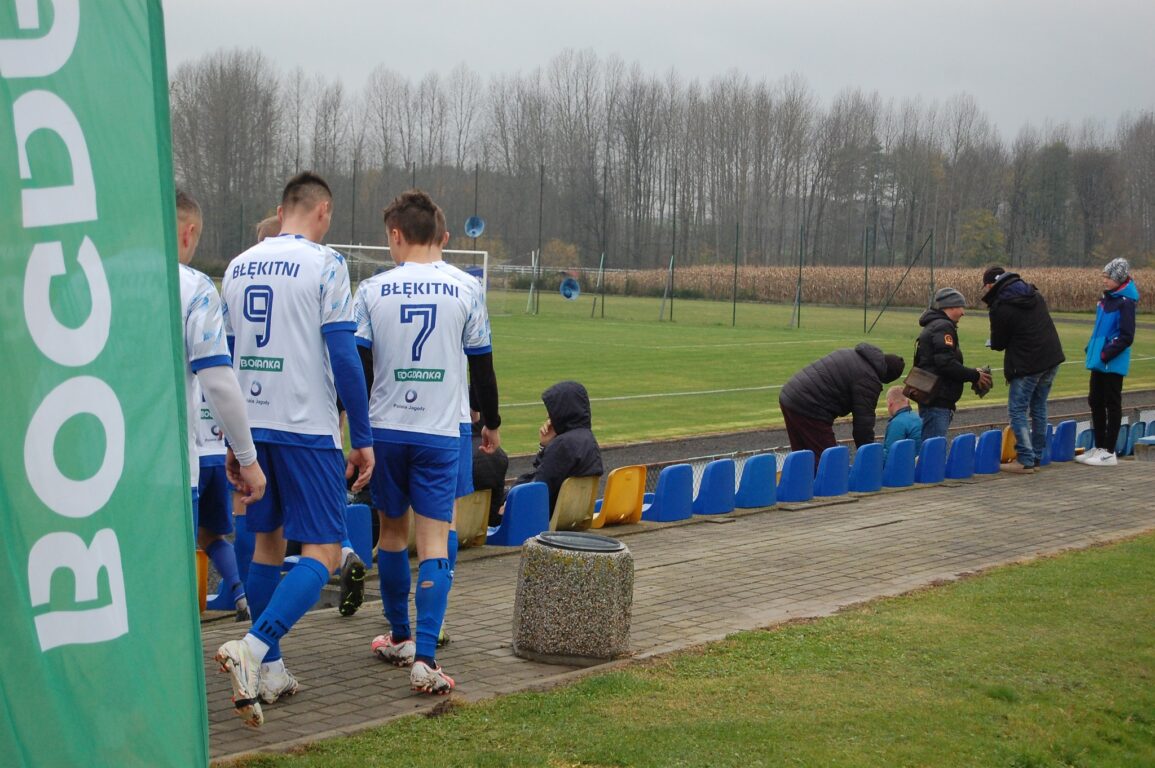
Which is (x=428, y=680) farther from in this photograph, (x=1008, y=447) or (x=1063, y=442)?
(x=1063, y=442)

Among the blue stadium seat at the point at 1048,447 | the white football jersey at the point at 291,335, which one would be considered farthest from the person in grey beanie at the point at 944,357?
the white football jersey at the point at 291,335

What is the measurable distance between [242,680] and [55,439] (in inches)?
85.8

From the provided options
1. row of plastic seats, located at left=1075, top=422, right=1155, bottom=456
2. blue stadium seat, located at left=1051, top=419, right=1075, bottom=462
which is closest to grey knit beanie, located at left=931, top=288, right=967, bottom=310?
blue stadium seat, located at left=1051, top=419, right=1075, bottom=462

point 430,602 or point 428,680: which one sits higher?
point 430,602

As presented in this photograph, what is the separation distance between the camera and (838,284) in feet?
189

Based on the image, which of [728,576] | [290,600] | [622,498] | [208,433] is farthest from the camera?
[622,498]

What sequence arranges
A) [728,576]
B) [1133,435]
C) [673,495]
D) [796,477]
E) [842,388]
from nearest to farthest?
[728,576]
[673,495]
[796,477]
[842,388]
[1133,435]

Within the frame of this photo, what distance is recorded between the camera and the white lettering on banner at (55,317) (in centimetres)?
269

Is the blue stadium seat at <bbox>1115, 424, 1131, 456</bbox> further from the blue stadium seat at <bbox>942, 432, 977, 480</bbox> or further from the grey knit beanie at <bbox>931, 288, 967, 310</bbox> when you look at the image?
the grey knit beanie at <bbox>931, 288, 967, 310</bbox>

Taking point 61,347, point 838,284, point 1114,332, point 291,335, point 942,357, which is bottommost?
point 838,284

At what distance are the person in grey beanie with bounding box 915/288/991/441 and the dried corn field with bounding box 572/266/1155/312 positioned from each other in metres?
42.6

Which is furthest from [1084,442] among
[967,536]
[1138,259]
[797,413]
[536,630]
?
[1138,259]

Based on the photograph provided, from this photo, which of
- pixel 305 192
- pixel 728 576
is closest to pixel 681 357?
pixel 728 576

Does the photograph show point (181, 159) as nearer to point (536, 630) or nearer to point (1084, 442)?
point (1084, 442)
